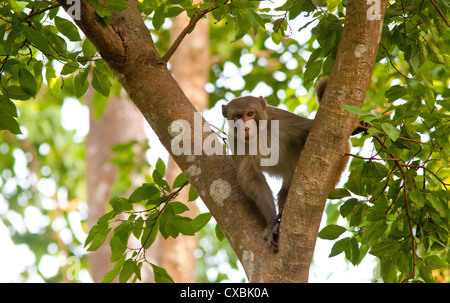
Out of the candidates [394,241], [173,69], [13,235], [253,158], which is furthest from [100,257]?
[13,235]

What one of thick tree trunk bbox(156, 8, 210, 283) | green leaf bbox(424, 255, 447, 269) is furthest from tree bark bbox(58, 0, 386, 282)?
thick tree trunk bbox(156, 8, 210, 283)

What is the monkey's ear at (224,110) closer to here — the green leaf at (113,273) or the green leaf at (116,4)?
the green leaf at (113,273)

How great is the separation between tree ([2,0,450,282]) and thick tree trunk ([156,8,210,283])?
379 cm

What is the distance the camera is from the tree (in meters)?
2.86

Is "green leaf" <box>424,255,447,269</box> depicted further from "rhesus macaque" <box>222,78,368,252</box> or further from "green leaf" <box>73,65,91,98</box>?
"green leaf" <box>73,65,91,98</box>

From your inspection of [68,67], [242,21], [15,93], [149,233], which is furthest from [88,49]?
[149,233]

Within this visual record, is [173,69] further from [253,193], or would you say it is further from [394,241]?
[394,241]

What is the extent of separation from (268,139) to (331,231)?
4.99 feet

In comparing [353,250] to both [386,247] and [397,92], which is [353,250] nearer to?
[386,247]

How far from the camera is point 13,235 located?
16609 mm

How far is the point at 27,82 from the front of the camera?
11.0 feet

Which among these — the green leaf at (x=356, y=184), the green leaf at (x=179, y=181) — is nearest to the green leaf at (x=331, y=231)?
the green leaf at (x=356, y=184)

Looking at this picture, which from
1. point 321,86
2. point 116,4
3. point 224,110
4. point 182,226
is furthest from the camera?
point 224,110

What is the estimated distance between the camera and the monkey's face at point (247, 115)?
15.2 ft
